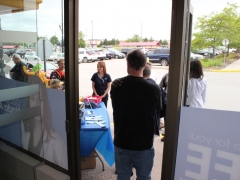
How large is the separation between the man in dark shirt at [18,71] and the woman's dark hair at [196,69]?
1.61 metres

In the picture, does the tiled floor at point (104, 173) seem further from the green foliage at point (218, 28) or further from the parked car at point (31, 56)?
the green foliage at point (218, 28)

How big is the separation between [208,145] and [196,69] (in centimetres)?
44

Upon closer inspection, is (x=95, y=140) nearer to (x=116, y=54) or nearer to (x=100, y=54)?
(x=116, y=54)

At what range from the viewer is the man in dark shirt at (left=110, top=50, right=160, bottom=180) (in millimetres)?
1659

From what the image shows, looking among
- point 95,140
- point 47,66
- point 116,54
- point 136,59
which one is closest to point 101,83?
point 95,140

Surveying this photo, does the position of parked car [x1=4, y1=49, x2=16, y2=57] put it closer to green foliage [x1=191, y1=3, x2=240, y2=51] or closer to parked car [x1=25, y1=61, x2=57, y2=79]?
parked car [x1=25, y1=61, x2=57, y2=79]

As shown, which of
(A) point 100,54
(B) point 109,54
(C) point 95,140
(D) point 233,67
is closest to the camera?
(D) point 233,67

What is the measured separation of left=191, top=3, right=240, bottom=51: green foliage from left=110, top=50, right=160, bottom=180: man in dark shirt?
0.50 m

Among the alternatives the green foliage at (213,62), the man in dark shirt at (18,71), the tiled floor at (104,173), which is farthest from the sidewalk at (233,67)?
the tiled floor at (104,173)

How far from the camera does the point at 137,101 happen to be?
1658 millimetres

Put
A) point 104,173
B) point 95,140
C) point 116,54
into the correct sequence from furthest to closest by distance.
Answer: point 116,54 → point 104,173 → point 95,140

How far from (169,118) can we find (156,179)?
5.31 feet

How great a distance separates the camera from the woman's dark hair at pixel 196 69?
1.28 metres

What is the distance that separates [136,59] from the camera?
67.4 inches
